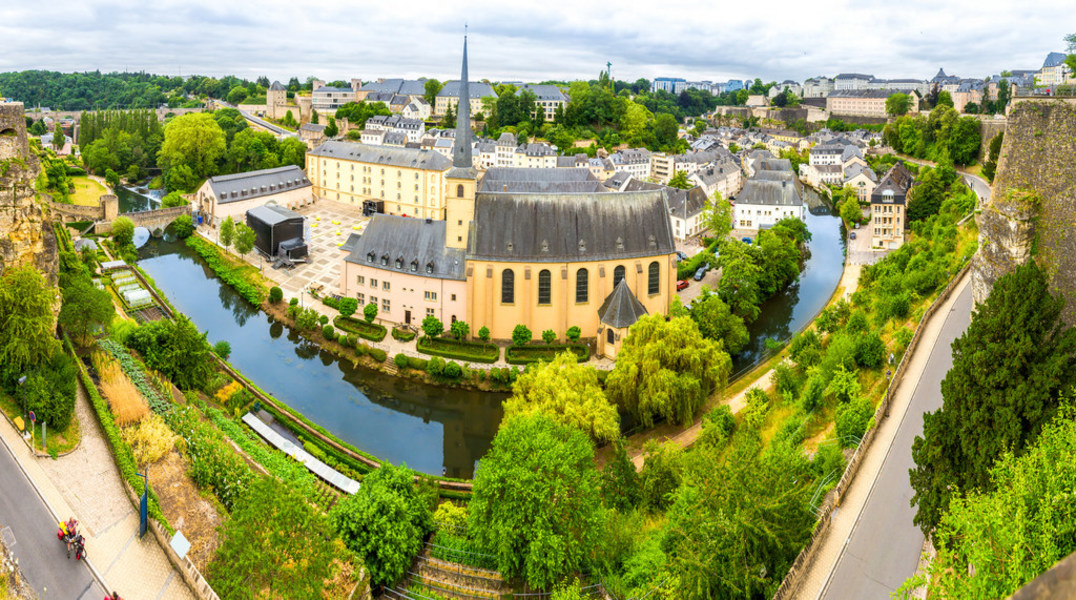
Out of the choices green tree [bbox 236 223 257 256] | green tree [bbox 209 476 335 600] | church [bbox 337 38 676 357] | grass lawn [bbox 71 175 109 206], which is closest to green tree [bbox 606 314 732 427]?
church [bbox 337 38 676 357]

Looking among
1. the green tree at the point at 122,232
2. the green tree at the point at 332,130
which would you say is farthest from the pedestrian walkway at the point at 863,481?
the green tree at the point at 332,130

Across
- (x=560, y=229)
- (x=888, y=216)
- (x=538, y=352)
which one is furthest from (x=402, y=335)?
(x=888, y=216)

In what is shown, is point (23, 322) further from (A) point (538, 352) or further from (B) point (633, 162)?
(B) point (633, 162)

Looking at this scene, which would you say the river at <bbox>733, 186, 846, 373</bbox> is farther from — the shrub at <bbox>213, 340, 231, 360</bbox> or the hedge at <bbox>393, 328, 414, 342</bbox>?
the shrub at <bbox>213, 340, 231, 360</bbox>

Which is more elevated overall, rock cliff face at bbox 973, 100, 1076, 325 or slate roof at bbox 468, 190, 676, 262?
rock cliff face at bbox 973, 100, 1076, 325

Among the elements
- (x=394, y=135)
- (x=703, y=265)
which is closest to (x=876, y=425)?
(x=703, y=265)

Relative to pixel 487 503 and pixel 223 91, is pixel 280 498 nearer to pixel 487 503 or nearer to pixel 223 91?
pixel 487 503
